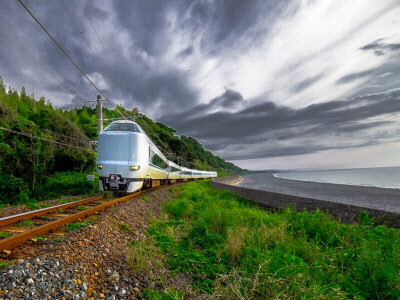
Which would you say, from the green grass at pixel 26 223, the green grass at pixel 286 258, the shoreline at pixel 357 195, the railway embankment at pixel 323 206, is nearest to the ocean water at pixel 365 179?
the shoreline at pixel 357 195

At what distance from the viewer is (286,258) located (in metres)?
3.59

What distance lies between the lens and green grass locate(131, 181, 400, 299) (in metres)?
2.95

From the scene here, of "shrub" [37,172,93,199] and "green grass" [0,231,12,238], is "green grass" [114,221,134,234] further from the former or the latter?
"shrub" [37,172,93,199]

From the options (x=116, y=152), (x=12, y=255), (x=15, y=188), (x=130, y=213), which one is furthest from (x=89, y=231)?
(x=15, y=188)

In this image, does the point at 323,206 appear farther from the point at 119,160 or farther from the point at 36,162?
the point at 36,162

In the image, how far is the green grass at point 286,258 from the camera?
295cm

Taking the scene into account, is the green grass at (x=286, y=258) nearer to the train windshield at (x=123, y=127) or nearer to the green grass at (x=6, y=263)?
the green grass at (x=6, y=263)

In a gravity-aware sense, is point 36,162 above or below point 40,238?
above

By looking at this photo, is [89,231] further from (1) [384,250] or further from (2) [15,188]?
(2) [15,188]

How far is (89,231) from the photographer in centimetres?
498

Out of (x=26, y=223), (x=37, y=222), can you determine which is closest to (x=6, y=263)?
(x=26, y=223)

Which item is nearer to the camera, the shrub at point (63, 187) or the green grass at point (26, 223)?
the green grass at point (26, 223)

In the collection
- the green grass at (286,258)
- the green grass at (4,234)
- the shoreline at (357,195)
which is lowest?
the shoreline at (357,195)

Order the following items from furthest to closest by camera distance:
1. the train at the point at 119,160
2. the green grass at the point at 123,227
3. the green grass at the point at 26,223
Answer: the train at the point at 119,160 < the green grass at the point at 26,223 < the green grass at the point at 123,227
